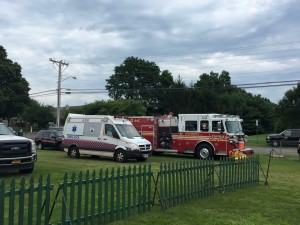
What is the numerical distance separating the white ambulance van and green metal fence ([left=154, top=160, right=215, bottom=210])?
1083cm

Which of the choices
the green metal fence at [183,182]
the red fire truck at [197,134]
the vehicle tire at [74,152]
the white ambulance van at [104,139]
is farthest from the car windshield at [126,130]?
the green metal fence at [183,182]

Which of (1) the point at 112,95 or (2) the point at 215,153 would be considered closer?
(2) the point at 215,153

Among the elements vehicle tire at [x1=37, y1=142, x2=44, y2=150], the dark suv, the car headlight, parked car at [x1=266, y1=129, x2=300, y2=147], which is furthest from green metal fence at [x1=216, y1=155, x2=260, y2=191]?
parked car at [x1=266, y1=129, x2=300, y2=147]

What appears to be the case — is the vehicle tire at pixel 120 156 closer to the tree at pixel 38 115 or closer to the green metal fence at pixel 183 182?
the green metal fence at pixel 183 182

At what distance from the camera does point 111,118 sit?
74.2 feet

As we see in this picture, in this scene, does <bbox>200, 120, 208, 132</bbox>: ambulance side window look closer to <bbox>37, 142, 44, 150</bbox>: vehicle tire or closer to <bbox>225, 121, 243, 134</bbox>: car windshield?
<bbox>225, 121, 243, 134</bbox>: car windshield

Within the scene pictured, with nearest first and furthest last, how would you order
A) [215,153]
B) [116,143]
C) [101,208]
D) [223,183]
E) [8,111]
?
1. [101,208]
2. [223,183]
3. [116,143]
4. [215,153]
5. [8,111]

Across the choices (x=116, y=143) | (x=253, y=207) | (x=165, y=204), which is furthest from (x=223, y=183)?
(x=116, y=143)

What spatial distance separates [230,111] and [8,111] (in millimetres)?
40813

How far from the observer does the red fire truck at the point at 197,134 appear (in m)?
24.2

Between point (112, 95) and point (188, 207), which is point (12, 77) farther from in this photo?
point (188, 207)

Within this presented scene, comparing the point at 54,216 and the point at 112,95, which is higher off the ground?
the point at 112,95

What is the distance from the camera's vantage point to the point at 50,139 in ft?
103

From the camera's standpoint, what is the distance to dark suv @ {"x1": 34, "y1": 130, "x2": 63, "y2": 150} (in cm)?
3101
